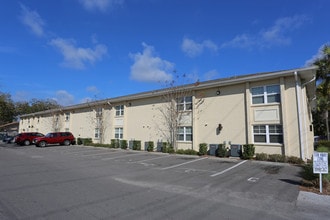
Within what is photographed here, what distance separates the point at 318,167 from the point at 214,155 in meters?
9.32

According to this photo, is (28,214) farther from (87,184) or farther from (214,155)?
(214,155)

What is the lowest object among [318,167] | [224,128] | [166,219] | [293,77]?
[166,219]

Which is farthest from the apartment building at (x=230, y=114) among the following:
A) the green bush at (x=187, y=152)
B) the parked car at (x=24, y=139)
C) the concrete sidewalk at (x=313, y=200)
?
the parked car at (x=24, y=139)

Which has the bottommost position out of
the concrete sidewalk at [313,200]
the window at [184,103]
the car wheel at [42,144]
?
the concrete sidewalk at [313,200]

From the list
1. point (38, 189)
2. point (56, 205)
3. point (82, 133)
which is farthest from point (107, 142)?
point (56, 205)

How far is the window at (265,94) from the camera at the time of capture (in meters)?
14.9

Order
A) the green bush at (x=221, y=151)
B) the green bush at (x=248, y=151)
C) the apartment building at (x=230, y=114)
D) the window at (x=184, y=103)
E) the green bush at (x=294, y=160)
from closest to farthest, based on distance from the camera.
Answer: the green bush at (x=294, y=160) → the apartment building at (x=230, y=114) → the green bush at (x=248, y=151) → the green bush at (x=221, y=151) → the window at (x=184, y=103)

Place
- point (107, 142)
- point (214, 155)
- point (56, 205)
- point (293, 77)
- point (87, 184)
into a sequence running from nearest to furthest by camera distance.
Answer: point (56, 205) < point (87, 184) < point (293, 77) < point (214, 155) < point (107, 142)

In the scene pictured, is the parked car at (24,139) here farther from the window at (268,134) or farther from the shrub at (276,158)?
the shrub at (276,158)

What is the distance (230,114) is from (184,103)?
4.39 metres

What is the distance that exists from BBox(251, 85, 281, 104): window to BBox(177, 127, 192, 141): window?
5.62m

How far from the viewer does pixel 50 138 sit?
93.8 feet

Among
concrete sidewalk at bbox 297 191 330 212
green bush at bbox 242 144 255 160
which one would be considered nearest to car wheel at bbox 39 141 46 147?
green bush at bbox 242 144 255 160

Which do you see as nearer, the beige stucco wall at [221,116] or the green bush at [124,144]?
the beige stucco wall at [221,116]
